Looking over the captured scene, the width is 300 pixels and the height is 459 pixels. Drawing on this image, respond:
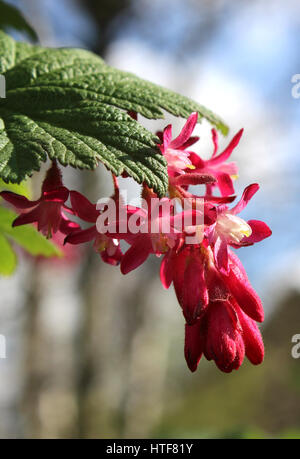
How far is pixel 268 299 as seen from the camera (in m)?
8.28

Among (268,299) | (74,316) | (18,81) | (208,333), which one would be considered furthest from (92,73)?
(268,299)

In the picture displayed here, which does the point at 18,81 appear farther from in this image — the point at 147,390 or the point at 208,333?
the point at 147,390

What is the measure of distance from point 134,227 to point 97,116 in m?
0.22

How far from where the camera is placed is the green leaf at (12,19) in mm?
1594

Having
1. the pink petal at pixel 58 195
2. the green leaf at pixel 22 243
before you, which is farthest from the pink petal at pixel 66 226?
the green leaf at pixel 22 243

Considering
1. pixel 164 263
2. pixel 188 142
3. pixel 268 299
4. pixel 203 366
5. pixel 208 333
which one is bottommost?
pixel 208 333

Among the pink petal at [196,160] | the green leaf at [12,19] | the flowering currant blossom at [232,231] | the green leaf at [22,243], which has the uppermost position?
the green leaf at [12,19]

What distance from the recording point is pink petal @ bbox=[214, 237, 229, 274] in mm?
933

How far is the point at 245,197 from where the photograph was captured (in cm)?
99

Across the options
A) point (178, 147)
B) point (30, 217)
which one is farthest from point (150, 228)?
point (30, 217)

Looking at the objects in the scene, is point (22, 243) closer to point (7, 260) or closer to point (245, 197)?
point (7, 260)

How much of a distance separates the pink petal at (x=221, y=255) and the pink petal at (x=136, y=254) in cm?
13

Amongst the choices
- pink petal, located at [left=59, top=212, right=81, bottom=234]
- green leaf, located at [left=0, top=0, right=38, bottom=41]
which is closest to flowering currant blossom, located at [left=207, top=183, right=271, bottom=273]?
pink petal, located at [left=59, top=212, right=81, bottom=234]

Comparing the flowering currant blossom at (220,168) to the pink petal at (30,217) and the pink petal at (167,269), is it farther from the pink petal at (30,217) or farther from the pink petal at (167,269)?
the pink petal at (30,217)
